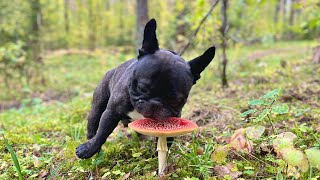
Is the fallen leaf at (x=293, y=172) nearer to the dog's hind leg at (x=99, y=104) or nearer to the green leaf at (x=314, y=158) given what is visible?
the green leaf at (x=314, y=158)

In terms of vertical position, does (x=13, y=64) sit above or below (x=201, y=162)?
below

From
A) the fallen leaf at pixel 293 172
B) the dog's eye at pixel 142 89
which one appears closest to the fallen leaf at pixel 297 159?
the fallen leaf at pixel 293 172

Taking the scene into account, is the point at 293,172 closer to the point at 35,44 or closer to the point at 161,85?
the point at 161,85

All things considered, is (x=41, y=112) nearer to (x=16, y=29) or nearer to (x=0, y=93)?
(x=0, y=93)

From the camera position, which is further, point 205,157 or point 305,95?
point 305,95

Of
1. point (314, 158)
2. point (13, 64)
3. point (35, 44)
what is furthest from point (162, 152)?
point (35, 44)

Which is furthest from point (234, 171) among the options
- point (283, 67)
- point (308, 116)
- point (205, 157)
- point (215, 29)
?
point (283, 67)
